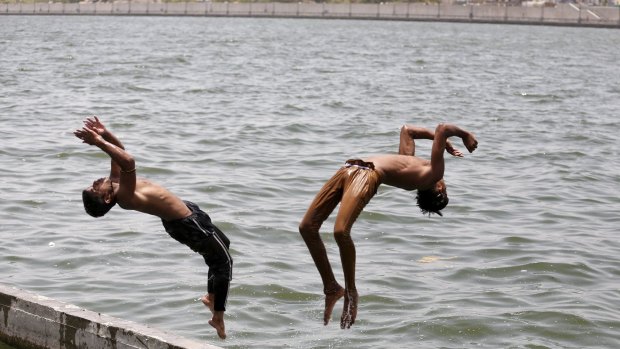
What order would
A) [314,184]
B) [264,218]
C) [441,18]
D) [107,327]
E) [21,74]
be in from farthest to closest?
[441,18], [21,74], [314,184], [264,218], [107,327]

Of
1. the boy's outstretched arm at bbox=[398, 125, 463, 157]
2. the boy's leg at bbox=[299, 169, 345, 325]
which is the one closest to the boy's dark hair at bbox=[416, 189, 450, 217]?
the boy's outstretched arm at bbox=[398, 125, 463, 157]

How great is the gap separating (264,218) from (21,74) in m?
30.1

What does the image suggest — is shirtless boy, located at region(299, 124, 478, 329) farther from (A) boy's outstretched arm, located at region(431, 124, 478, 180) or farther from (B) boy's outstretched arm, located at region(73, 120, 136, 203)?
(B) boy's outstretched arm, located at region(73, 120, 136, 203)

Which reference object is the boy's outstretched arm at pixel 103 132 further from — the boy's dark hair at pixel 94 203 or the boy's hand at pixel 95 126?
the boy's dark hair at pixel 94 203

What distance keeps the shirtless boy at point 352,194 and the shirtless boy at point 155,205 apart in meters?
0.80

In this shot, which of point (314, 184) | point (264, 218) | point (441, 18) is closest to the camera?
point (264, 218)

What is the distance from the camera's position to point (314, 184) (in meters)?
24.6

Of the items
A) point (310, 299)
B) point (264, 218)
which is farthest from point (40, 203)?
point (310, 299)

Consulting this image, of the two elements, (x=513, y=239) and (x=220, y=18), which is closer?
(x=513, y=239)

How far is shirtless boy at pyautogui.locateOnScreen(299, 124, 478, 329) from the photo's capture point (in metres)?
10.7

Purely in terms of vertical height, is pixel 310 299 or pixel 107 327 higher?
pixel 107 327

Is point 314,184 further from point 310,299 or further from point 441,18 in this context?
point 441,18

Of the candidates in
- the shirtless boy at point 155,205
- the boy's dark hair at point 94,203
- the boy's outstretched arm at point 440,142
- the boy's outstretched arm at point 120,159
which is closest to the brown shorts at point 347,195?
the boy's outstretched arm at point 440,142

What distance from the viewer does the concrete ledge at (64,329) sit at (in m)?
10.3
